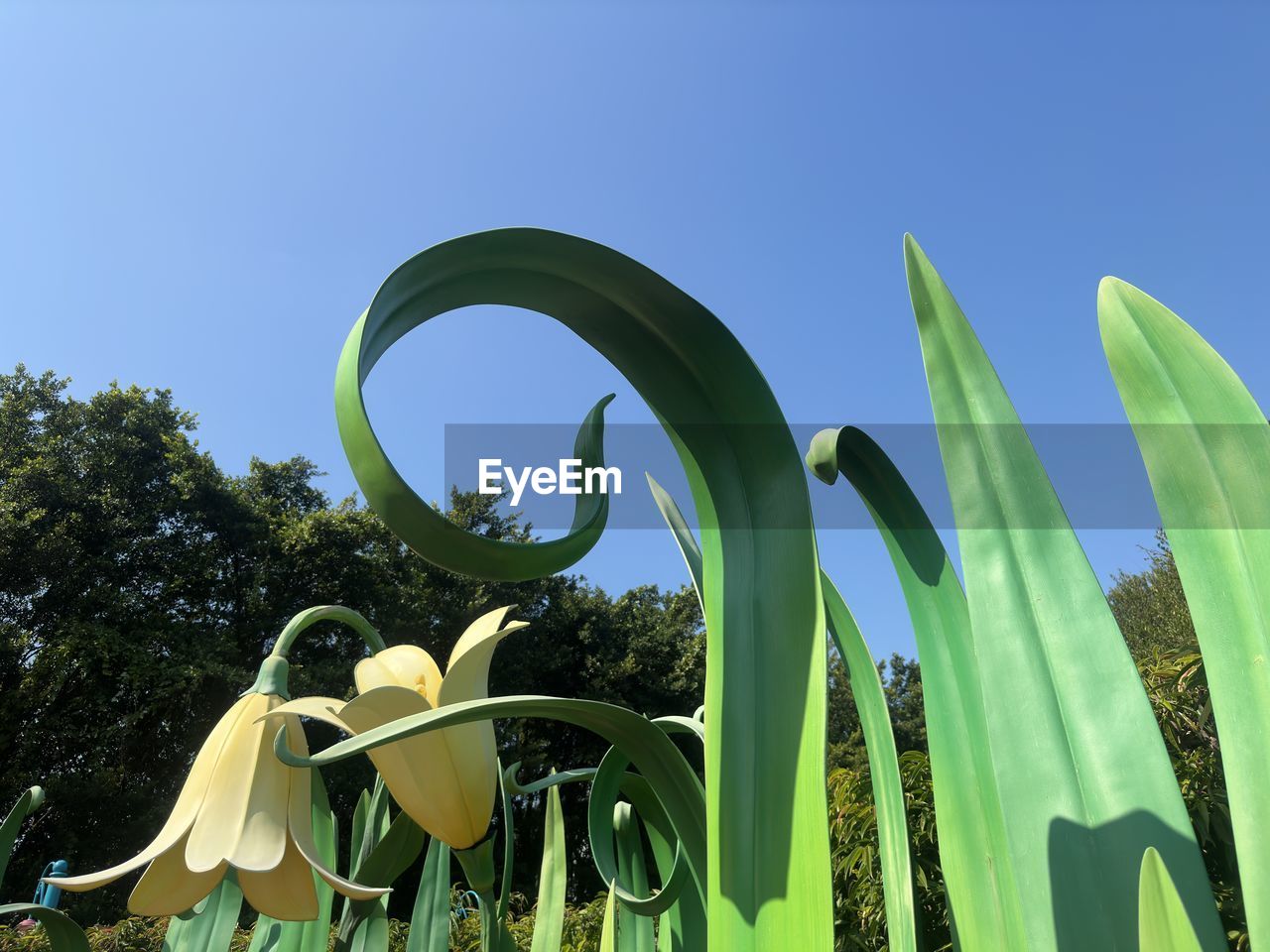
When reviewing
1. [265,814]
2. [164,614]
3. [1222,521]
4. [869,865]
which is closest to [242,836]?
[265,814]

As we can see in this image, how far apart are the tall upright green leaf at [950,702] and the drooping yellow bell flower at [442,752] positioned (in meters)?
0.24

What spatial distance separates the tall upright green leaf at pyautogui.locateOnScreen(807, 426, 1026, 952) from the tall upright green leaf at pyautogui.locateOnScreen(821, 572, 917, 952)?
2 cm

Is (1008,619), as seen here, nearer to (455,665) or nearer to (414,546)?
(414,546)

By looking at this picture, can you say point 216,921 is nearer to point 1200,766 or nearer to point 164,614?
point 1200,766

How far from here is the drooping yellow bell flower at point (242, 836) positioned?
554 mm

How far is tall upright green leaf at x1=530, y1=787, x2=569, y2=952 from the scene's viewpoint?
76 centimetres

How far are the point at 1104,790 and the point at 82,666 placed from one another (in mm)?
10721

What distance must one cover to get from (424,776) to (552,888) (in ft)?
1.05

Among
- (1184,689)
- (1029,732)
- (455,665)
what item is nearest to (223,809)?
(455,665)

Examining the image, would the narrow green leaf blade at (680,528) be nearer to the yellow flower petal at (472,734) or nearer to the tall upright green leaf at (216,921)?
the yellow flower petal at (472,734)

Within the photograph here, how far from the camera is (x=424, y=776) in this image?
56cm

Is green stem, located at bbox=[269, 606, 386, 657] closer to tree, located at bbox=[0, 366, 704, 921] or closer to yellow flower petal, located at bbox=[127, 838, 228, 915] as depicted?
yellow flower petal, located at bbox=[127, 838, 228, 915]

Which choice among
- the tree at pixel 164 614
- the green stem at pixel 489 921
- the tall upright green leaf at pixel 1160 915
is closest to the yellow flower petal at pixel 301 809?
the green stem at pixel 489 921

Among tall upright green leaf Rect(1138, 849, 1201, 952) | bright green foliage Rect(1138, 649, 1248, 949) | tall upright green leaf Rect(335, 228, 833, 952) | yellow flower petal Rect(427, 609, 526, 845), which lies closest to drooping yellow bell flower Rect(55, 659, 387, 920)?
yellow flower petal Rect(427, 609, 526, 845)
